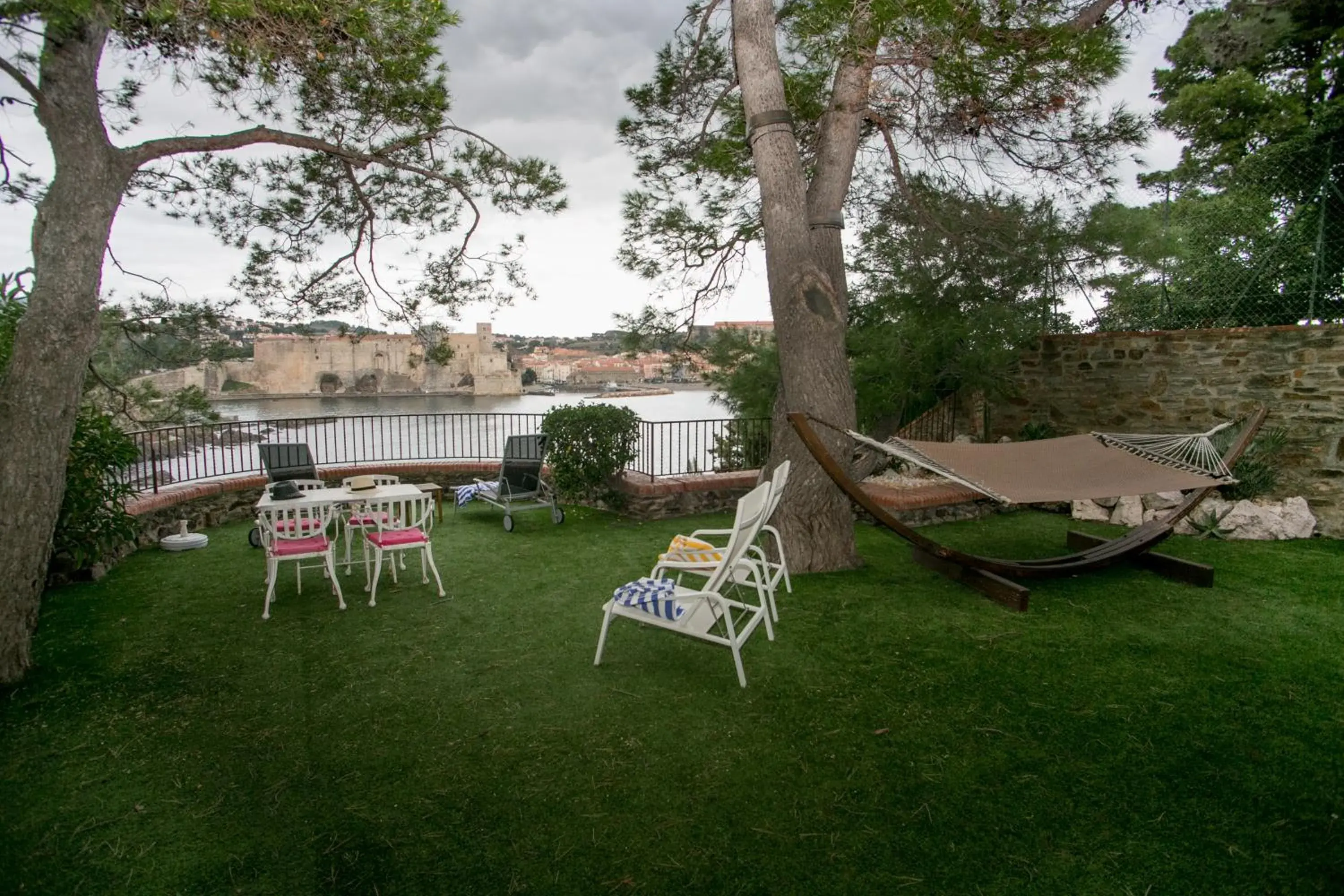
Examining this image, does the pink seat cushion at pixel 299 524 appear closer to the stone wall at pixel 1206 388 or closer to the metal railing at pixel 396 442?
the metal railing at pixel 396 442

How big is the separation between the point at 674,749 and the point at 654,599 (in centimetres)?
66

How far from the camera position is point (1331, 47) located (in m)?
7.88

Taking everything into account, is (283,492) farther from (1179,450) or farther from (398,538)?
(1179,450)

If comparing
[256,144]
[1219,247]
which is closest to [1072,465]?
[1219,247]

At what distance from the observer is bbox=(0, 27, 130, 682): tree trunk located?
320cm

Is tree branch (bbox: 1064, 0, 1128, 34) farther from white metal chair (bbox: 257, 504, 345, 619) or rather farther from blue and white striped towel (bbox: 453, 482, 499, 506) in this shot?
white metal chair (bbox: 257, 504, 345, 619)

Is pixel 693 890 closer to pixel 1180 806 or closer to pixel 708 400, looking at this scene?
pixel 1180 806

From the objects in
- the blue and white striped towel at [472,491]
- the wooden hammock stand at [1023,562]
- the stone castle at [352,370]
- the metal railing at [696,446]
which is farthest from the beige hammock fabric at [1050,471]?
the stone castle at [352,370]

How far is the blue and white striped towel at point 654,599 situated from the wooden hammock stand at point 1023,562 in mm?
1552

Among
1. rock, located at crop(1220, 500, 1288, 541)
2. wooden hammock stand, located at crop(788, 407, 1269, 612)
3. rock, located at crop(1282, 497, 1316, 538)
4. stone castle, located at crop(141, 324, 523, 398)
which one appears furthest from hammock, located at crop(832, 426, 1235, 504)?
stone castle, located at crop(141, 324, 523, 398)

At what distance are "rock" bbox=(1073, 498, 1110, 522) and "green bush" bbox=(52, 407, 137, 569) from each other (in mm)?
8032

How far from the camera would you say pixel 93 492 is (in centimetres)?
433

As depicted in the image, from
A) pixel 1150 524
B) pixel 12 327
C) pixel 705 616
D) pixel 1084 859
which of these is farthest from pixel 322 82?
pixel 1150 524

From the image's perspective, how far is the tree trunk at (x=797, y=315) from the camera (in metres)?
5.06
